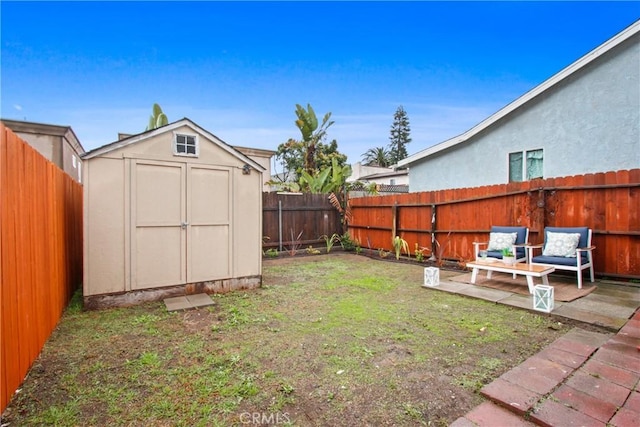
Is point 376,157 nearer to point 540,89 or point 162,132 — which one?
point 540,89

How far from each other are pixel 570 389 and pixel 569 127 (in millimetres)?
8110

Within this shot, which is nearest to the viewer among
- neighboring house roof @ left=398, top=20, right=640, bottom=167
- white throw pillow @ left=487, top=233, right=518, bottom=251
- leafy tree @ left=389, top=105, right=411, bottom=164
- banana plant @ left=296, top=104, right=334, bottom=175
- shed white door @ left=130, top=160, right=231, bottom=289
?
shed white door @ left=130, top=160, right=231, bottom=289

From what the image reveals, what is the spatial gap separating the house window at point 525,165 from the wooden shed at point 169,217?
7538 mm

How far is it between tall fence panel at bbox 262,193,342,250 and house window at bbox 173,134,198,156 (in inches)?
170

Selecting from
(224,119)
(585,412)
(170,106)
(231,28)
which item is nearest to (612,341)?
(585,412)

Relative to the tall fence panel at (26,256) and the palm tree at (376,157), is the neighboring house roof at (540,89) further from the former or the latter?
the palm tree at (376,157)

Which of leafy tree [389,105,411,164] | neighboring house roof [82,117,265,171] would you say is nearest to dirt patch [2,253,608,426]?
neighboring house roof [82,117,265,171]

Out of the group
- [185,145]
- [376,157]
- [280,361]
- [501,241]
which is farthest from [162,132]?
[376,157]

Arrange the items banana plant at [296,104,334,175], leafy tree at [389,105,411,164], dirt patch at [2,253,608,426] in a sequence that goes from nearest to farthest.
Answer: dirt patch at [2,253,608,426], banana plant at [296,104,334,175], leafy tree at [389,105,411,164]

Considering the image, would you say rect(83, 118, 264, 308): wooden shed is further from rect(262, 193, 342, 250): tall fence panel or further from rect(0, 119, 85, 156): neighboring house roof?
rect(0, 119, 85, 156): neighboring house roof

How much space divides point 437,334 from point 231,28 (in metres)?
8.48

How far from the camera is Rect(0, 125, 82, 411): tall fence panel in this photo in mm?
2141

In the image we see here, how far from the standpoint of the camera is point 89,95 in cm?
895

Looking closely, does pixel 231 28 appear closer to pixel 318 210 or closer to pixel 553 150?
pixel 318 210
